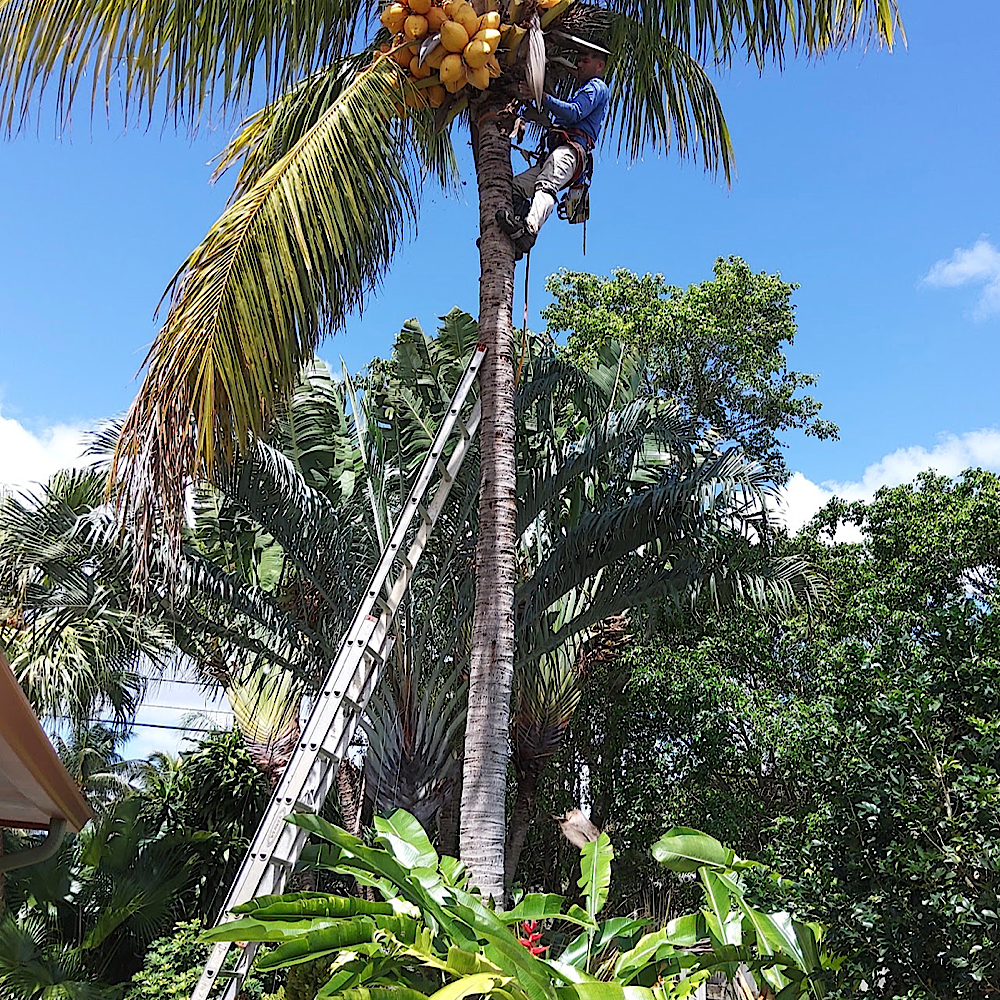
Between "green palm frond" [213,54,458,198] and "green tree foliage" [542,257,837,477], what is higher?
"green tree foliage" [542,257,837,477]

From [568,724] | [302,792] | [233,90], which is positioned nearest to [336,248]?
[233,90]

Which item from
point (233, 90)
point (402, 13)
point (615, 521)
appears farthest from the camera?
point (615, 521)

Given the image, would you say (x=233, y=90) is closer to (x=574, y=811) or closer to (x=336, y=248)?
(x=336, y=248)

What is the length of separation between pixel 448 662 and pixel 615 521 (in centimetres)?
220

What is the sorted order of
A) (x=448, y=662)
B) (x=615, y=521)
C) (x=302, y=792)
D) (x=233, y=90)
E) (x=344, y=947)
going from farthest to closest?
(x=448, y=662), (x=615, y=521), (x=233, y=90), (x=302, y=792), (x=344, y=947)

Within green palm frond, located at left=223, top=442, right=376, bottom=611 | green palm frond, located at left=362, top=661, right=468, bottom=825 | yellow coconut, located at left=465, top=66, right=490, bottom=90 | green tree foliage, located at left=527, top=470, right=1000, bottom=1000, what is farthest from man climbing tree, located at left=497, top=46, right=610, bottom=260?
green palm frond, located at left=362, top=661, right=468, bottom=825

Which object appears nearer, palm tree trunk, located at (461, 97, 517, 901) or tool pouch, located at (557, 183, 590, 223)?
palm tree trunk, located at (461, 97, 517, 901)

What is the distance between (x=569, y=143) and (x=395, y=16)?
1.35 metres

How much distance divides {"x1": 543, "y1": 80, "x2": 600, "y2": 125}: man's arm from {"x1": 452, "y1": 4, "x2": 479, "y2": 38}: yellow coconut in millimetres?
887

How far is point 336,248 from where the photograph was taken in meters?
5.51

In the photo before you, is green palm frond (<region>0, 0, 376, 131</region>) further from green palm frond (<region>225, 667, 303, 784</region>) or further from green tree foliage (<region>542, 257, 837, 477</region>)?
green tree foliage (<region>542, 257, 837, 477</region>)

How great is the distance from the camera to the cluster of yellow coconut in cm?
563

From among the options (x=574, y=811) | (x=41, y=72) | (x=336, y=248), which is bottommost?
(x=574, y=811)

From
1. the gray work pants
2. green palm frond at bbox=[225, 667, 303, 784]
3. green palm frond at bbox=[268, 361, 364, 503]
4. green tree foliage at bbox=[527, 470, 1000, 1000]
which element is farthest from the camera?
green palm frond at bbox=[225, 667, 303, 784]
